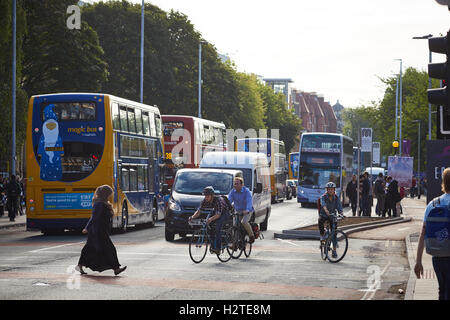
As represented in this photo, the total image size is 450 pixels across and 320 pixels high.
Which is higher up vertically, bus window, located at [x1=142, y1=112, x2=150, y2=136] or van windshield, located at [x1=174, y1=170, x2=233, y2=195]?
bus window, located at [x1=142, y1=112, x2=150, y2=136]

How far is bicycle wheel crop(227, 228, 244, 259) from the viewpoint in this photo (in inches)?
749

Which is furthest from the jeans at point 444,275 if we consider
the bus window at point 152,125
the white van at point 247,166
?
the bus window at point 152,125

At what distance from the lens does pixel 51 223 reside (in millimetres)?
26375

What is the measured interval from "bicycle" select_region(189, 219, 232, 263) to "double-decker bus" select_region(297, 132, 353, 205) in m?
33.1

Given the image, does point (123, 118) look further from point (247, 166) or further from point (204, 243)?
point (204, 243)

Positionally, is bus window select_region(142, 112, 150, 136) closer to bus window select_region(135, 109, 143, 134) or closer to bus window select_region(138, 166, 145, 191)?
bus window select_region(135, 109, 143, 134)

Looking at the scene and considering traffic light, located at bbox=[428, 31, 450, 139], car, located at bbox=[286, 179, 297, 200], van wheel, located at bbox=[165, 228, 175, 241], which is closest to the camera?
traffic light, located at bbox=[428, 31, 450, 139]

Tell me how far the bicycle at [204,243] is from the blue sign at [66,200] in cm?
829

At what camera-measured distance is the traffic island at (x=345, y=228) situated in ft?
87.0

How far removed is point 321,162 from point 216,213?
34390mm

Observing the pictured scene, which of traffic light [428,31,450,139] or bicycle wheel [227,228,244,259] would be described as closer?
traffic light [428,31,450,139]

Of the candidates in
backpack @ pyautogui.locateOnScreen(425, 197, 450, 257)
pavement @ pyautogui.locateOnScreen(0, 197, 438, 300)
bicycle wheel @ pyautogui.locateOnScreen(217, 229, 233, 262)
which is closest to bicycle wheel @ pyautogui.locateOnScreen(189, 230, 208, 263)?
bicycle wheel @ pyautogui.locateOnScreen(217, 229, 233, 262)

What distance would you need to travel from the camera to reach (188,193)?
2450 centimetres
